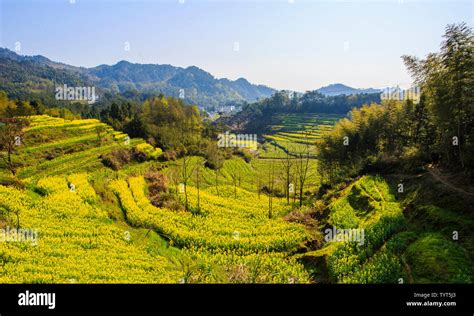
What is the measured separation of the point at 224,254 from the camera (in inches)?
511

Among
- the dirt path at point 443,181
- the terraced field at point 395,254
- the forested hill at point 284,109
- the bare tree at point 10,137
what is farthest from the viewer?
the forested hill at point 284,109

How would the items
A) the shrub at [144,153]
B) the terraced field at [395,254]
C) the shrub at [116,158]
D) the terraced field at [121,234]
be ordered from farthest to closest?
the shrub at [144,153]
the shrub at [116,158]
the terraced field at [121,234]
the terraced field at [395,254]

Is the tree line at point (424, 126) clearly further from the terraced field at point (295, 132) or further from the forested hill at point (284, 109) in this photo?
the forested hill at point (284, 109)

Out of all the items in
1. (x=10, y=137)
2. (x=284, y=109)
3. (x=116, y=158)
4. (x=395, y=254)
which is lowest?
(x=395, y=254)

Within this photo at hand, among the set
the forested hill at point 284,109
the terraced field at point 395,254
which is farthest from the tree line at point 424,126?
the forested hill at point 284,109

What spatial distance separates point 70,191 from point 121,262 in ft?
34.3

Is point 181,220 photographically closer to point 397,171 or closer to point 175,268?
point 175,268

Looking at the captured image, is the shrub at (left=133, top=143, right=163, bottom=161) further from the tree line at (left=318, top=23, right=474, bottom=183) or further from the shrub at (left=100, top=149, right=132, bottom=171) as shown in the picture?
the tree line at (left=318, top=23, right=474, bottom=183)

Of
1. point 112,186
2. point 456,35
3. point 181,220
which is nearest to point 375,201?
point 456,35

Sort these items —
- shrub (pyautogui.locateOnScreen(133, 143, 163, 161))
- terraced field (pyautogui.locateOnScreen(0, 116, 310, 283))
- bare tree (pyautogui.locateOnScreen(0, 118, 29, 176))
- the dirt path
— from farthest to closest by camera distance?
1. shrub (pyautogui.locateOnScreen(133, 143, 163, 161))
2. bare tree (pyautogui.locateOnScreen(0, 118, 29, 176))
3. the dirt path
4. terraced field (pyautogui.locateOnScreen(0, 116, 310, 283))

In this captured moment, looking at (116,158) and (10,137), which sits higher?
(10,137)

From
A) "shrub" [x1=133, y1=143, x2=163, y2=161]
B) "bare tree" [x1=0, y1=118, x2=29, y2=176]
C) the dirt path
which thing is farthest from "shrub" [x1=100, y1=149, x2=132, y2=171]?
the dirt path

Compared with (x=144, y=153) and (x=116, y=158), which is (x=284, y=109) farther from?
(x=116, y=158)

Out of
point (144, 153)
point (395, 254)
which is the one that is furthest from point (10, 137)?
point (395, 254)
